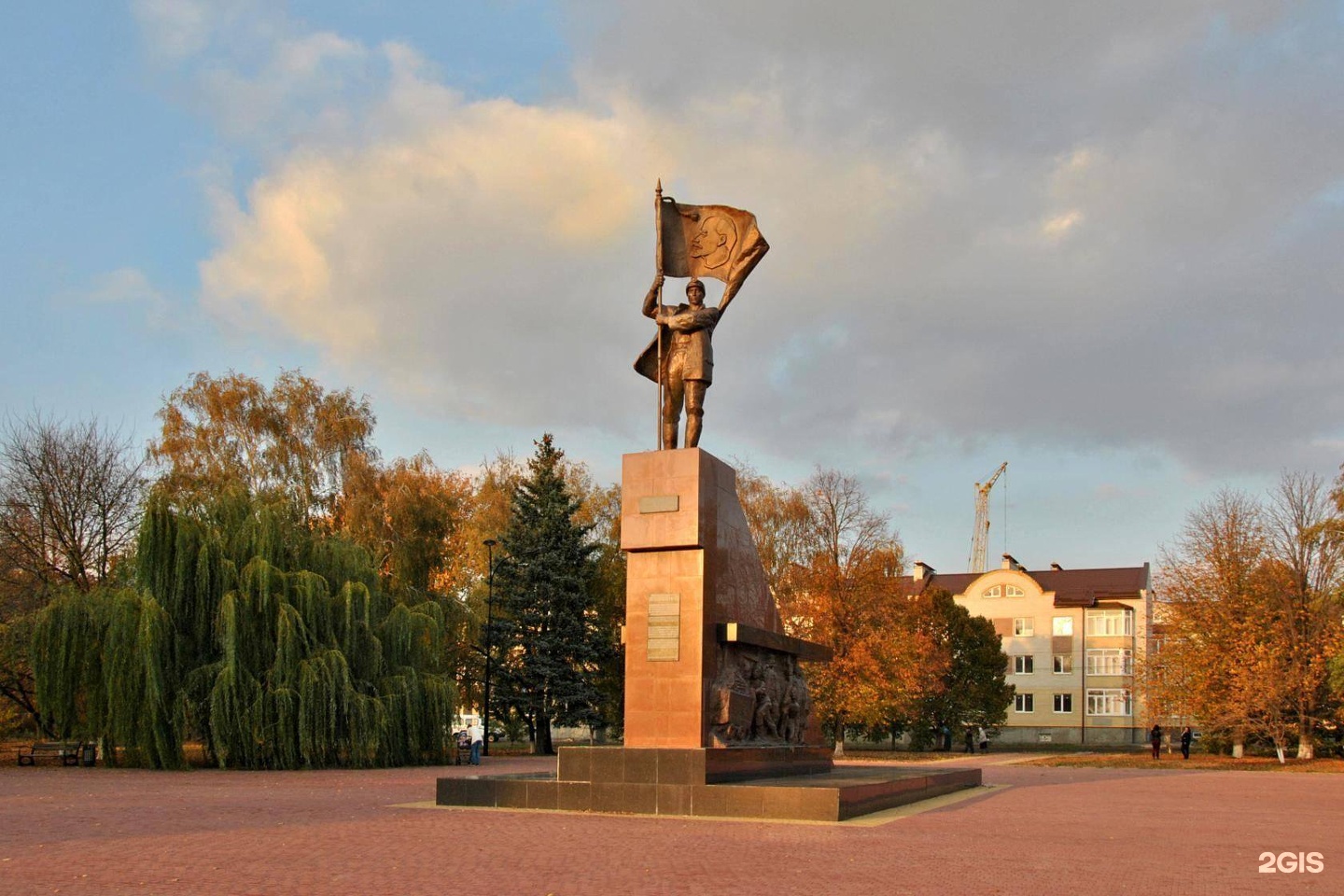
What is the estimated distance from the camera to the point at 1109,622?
59938 mm

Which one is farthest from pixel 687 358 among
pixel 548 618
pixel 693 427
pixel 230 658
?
pixel 548 618

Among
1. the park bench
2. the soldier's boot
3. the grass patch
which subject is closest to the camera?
the soldier's boot

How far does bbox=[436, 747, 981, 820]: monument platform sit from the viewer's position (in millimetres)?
12703

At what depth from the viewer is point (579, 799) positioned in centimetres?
1362

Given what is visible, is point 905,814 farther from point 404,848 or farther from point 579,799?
point 404,848

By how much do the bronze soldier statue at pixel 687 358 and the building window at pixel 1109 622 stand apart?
50.0 metres

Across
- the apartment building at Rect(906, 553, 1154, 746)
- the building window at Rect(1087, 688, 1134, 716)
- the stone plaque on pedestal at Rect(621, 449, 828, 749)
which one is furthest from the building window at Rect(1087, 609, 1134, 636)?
the stone plaque on pedestal at Rect(621, 449, 828, 749)

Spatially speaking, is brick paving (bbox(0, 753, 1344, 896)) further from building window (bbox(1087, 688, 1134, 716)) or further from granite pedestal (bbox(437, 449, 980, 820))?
building window (bbox(1087, 688, 1134, 716))

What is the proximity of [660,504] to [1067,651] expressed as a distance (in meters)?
51.3

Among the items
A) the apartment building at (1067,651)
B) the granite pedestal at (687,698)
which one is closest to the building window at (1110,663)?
the apartment building at (1067,651)

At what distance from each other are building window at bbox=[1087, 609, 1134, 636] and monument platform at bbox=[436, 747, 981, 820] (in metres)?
48.9

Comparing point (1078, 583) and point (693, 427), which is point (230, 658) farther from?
point (1078, 583)

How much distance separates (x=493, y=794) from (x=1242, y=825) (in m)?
9.18

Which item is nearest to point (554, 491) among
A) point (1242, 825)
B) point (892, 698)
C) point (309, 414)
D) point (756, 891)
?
point (309, 414)
